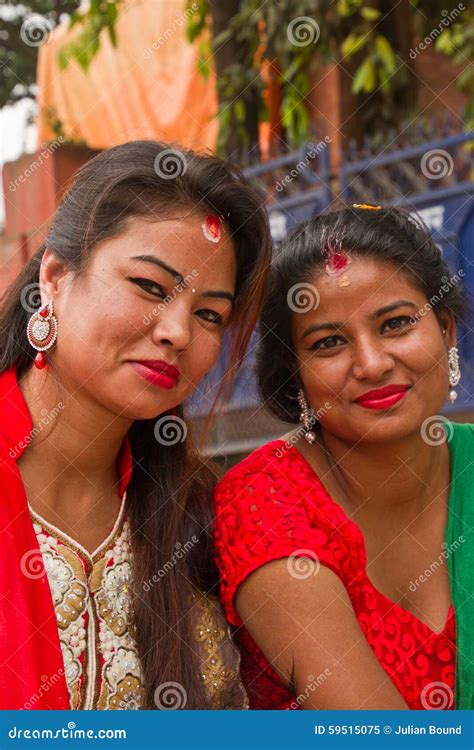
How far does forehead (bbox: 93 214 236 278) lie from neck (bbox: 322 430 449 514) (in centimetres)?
67

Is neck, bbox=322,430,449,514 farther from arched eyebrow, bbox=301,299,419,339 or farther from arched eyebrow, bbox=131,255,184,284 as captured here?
arched eyebrow, bbox=131,255,184,284

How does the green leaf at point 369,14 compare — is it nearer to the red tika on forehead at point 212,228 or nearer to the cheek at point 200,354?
the red tika on forehead at point 212,228

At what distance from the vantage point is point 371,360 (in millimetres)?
2541

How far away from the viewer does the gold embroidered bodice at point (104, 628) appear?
2414mm

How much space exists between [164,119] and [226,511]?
15.4 feet

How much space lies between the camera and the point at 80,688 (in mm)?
2400

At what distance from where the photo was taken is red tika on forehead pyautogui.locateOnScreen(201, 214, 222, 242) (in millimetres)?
2455

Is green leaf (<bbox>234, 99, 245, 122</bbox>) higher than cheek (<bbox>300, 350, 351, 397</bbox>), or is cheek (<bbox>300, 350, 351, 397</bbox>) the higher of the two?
green leaf (<bbox>234, 99, 245, 122</bbox>)

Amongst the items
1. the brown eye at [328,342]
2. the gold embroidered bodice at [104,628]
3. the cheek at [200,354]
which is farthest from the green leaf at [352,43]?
the gold embroidered bodice at [104,628]

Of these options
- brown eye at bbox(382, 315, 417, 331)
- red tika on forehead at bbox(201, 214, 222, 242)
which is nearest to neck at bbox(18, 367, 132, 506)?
red tika on forehead at bbox(201, 214, 222, 242)

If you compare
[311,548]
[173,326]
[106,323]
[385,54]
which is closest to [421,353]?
[311,548]

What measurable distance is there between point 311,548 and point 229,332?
0.62m

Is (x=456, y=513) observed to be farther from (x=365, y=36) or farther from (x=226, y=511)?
(x=365, y=36)

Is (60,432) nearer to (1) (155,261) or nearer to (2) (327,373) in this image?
(1) (155,261)
